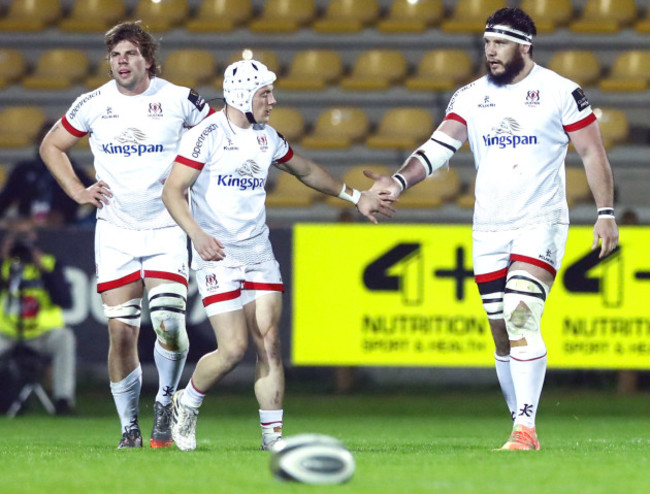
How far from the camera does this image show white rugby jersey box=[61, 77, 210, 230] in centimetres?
754

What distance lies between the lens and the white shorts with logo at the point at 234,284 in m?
7.05

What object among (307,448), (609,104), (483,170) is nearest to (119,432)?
(483,170)

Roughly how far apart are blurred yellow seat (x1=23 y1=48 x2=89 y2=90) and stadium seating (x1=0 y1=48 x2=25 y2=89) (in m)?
0.12

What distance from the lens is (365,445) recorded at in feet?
25.6

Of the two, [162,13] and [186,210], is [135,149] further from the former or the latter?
[162,13]

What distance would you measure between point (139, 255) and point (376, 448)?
1.71 metres

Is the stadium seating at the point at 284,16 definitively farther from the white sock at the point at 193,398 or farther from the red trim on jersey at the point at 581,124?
the white sock at the point at 193,398

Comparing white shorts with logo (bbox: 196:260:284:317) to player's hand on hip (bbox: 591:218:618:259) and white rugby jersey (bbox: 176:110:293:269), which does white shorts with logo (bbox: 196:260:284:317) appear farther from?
player's hand on hip (bbox: 591:218:618:259)

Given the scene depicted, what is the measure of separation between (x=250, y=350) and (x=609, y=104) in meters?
5.95

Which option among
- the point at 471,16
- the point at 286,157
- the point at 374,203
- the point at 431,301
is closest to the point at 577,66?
the point at 471,16

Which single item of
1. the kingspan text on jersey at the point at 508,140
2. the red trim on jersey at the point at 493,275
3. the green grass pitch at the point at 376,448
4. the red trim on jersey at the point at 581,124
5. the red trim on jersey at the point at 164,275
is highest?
the red trim on jersey at the point at 581,124

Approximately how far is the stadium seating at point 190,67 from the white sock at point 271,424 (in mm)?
8917

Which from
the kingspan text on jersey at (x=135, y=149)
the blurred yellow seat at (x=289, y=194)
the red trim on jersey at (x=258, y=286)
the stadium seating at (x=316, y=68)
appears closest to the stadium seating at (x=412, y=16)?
the stadium seating at (x=316, y=68)

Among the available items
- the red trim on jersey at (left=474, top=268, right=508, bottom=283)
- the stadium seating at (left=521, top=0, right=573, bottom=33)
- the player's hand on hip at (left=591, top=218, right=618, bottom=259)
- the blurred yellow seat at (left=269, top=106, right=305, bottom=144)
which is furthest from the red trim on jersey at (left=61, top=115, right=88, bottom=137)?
the stadium seating at (left=521, top=0, right=573, bottom=33)
